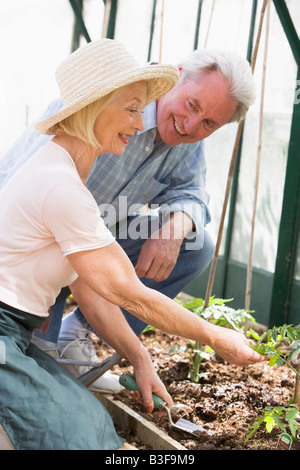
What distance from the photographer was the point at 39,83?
209 inches

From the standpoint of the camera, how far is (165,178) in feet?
8.82

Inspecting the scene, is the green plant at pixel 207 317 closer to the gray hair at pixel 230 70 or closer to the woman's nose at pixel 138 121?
the gray hair at pixel 230 70

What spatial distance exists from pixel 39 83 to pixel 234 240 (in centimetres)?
259

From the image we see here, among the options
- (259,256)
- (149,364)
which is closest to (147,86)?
(149,364)

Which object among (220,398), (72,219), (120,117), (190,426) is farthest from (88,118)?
(220,398)

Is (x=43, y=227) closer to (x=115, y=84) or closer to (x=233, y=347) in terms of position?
(x=115, y=84)

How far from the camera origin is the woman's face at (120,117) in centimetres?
173

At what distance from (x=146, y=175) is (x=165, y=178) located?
14 centimetres

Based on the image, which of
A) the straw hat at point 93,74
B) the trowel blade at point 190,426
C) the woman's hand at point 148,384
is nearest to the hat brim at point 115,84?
the straw hat at point 93,74

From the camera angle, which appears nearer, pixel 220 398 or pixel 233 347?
pixel 233 347

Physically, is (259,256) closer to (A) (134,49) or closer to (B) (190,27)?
(B) (190,27)

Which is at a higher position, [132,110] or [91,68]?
[91,68]

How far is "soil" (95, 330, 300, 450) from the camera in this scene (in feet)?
6.63

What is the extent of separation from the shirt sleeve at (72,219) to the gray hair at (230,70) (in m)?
0.98
